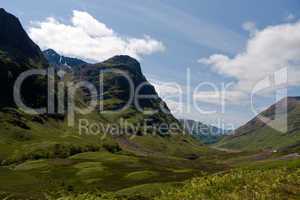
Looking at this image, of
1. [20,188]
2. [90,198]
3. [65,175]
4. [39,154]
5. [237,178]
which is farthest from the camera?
[39,154]

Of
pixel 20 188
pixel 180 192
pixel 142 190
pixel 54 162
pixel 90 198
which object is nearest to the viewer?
pixel 90 198

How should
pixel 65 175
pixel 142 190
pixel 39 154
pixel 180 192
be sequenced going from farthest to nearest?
pixel 39 154, pixel 65 175, pixel 142 190, pixel 180 192

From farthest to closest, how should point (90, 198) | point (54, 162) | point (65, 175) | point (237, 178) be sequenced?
point (54, 162) → point (65, 175) → point (237, 178) → point (90, 198)

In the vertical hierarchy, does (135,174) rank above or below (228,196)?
below

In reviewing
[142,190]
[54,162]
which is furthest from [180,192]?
[54,162]

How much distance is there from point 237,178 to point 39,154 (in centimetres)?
18882

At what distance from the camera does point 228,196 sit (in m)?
15.3

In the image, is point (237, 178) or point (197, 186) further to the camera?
point (237, 178)

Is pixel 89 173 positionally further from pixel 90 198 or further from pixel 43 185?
pixel 90 198

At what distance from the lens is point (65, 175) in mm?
134500

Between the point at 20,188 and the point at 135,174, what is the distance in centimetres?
4099

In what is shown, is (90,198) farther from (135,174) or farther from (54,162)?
(54,162)

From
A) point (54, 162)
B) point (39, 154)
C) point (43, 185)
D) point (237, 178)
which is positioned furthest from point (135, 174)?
point (237, 178)

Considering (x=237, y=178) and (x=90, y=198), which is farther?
(x=237, y=178)
